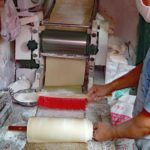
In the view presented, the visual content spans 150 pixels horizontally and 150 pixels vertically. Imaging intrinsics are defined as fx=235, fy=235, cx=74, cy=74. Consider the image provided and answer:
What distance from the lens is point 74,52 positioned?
5.73 feet

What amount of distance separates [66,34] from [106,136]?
0.93 metres

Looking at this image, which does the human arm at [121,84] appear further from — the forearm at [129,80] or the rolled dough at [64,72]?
the rolled dough at [64,72]

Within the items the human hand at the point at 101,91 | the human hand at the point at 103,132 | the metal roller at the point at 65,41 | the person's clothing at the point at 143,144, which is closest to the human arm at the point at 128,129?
the human hand at the point at 103,132

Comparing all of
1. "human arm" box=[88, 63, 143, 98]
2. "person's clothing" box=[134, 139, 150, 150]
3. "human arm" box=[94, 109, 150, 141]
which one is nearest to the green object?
"human arm" box=[88, 63, 143, 98]

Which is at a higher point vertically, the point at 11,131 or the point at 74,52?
the point at 74,52

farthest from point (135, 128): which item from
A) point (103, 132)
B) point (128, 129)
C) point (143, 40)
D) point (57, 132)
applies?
point (143, 40)

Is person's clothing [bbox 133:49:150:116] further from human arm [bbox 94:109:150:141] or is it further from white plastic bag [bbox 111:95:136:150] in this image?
white plastic bag [bbox 111:95:136:150]

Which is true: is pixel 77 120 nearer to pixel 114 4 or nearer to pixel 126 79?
pixel 126 79

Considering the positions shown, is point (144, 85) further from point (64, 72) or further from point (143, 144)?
point (64, 72)

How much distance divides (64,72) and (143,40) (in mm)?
1157

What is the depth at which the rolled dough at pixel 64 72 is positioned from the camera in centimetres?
184

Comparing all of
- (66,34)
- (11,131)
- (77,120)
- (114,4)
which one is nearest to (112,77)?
(66,34)

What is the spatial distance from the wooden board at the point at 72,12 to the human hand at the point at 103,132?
101cm

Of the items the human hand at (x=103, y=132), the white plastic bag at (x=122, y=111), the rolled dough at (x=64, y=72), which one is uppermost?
the human hand at (x=103, y=132)
